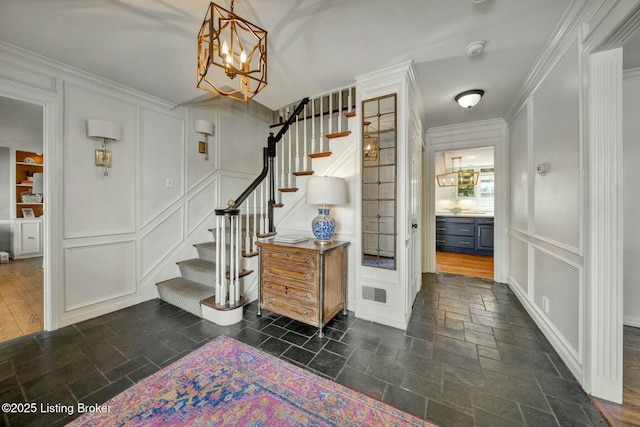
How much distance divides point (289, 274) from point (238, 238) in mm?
696

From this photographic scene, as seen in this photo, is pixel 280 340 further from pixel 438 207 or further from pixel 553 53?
pixel 438 207

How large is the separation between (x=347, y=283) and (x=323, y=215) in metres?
0.83

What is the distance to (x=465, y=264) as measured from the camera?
4855mm

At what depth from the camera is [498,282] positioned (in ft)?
12.1

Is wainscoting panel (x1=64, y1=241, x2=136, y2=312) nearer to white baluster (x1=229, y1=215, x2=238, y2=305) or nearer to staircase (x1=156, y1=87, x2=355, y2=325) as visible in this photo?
staircase (x1=156, y1=87, x2=355, y2=325)

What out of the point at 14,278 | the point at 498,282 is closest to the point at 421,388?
the point at 498,282

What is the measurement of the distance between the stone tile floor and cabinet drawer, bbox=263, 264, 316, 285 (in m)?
0.49

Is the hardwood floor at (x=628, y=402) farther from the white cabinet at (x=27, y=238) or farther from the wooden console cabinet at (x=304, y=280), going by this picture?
the white cabinet at (x=27, y=238)

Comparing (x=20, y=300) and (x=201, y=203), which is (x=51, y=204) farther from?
(x=20, y=300)

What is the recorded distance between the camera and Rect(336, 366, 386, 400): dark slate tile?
1511mm

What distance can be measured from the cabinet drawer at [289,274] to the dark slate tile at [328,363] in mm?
590

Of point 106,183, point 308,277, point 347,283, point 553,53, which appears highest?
point 553,53

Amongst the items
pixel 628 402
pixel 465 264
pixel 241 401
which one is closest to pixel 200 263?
pixel 241 401

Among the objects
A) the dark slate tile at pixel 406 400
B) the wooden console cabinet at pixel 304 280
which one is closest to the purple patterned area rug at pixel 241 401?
the dark slate tile at pixel 406 400
